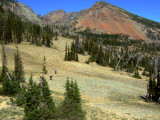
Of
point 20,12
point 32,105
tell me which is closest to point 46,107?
point 32,105

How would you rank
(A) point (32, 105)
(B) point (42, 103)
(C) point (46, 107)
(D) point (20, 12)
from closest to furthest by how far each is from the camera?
(A) point (32, 105) < (C) point (46, 107) < (B) point (42, 103) < (D) point (20, 12)

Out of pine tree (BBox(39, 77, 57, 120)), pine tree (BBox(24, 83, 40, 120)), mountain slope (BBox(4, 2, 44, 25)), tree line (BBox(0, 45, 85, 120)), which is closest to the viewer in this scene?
pine tree (BBox(24, 83, 40, 120))

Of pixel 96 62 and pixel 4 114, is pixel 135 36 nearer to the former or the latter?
pixel 96 62

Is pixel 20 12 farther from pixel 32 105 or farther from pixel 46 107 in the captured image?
pixel 32 105

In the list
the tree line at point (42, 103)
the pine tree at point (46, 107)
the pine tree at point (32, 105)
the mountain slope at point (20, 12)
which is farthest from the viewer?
the mountain slope at point (20, 12)

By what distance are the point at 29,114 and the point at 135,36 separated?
19649 centimetres

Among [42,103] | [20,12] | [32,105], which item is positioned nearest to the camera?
[32,105]

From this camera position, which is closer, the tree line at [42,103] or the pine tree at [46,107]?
the tree line at [42,103]

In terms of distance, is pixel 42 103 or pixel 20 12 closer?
pixel 42 103

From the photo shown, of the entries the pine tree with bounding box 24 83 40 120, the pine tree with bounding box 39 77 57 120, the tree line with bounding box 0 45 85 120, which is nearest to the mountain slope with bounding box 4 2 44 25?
the tree line with bounding box 0 45 85 120

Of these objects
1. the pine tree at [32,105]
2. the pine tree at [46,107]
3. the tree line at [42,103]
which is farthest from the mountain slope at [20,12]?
the pine tree at [32,105]

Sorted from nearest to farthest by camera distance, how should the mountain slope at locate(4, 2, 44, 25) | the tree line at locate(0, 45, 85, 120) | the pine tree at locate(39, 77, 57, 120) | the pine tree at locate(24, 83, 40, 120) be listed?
the pine tree at locate(24, 83, 40, 120), the tree line at locate(0, 45, 85, 120), the pine tree at locate(39, 77, 57, 120), the mountain slope at locate(4, 2, 44, 25)

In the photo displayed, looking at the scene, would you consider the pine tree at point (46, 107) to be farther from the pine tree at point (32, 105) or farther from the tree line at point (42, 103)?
the pine tree at point (32, 105)

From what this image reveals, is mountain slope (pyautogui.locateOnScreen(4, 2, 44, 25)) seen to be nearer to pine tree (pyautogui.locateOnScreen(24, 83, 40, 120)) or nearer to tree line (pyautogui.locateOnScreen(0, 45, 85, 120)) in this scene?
tree line (pyautogui.locateOnScreen(0, 45, 85, 120))
